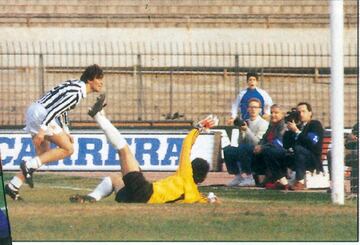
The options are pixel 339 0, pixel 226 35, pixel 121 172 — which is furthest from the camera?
pixel 226 35

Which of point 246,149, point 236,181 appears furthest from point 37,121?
point 246,149

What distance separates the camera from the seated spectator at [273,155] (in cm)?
1345

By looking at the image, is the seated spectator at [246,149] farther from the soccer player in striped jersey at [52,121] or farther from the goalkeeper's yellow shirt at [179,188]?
the soccer player in striped jersey at [52,121]

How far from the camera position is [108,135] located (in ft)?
42.8

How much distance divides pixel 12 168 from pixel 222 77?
22.1 feet

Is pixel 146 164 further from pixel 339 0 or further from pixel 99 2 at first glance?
pixel 99 2

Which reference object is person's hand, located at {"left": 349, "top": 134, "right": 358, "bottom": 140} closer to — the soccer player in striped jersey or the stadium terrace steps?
the soccer player in striped jersey

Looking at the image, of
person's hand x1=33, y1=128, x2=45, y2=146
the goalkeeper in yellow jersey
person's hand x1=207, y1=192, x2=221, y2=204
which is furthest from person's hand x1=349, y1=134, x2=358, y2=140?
person's hand x1=33, y1=128, x2=45, y2=146

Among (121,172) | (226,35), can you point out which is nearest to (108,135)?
(121,172)

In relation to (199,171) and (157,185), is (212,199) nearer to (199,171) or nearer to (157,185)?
(199,171)

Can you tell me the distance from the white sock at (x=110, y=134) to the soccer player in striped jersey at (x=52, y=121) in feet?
1.31

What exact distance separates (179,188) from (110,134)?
4.35ft

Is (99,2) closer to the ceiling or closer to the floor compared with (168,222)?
closer to the ceiling

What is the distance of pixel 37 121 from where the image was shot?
12688 mm
